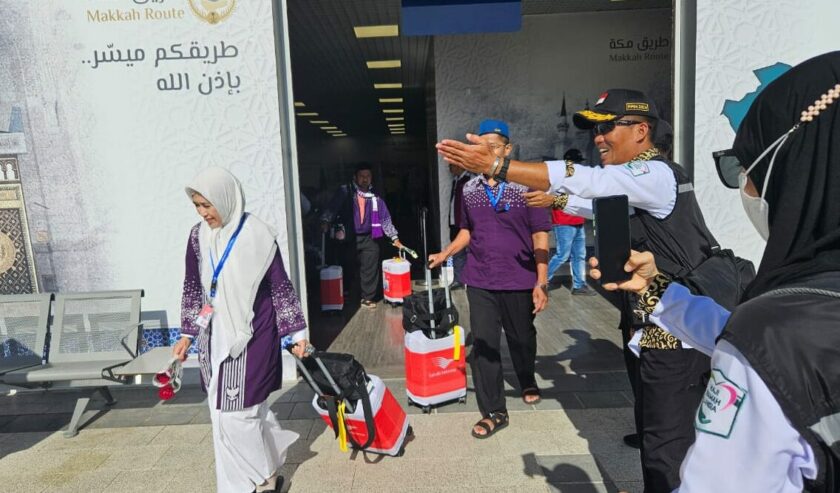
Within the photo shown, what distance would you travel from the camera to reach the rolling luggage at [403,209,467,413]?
3.89 meters

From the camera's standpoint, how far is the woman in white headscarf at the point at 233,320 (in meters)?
2.76

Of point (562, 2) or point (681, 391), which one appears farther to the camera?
point (562, 2)

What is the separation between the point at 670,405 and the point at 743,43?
373cm

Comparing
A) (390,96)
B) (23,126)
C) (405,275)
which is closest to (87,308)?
(23,126)

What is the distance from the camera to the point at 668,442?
2350 millimetres

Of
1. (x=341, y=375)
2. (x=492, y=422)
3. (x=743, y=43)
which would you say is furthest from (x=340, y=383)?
(x=743, y=43)

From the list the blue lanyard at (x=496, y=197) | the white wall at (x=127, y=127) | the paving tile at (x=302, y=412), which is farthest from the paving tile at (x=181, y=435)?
the blue lanyard at (x=496, y=197)

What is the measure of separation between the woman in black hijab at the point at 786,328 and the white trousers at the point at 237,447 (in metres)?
2.35

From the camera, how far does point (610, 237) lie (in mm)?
1558

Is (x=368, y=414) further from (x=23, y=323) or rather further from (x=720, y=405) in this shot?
(x=23, y=323)

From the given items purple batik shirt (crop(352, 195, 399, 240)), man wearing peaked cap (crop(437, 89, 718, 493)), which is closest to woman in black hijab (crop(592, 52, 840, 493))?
man wearing peaked cap (crop(437, 89, 718, 493))

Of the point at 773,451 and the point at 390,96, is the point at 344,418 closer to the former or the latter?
the point at 773,451

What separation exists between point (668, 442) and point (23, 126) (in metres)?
5.27

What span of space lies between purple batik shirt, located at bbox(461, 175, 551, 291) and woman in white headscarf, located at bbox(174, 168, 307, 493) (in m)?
1.44
